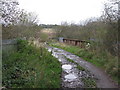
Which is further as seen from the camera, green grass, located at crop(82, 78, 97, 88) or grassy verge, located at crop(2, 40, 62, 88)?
green grass, located at crop(82, 78, 97, 88)

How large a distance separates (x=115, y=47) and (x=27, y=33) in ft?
36.4

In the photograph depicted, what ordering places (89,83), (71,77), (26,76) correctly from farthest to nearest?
(71,77) < (89,83) < (26,76)

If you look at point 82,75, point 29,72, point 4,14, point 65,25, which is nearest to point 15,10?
point 4,14

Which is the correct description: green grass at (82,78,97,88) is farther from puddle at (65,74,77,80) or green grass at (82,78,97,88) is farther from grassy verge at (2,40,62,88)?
grassy verge at (2,40,62,88)

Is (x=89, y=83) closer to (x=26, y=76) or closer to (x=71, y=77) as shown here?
(x=71, y=77)

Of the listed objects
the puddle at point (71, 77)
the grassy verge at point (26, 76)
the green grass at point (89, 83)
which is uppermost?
the grassy verge at point (26, 76)

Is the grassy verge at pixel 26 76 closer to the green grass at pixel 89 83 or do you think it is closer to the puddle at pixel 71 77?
the puddle at pixel 71 77

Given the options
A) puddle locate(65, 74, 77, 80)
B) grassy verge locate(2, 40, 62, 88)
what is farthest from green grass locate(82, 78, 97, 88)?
grassy verge locate(2, 40, 62, 88)

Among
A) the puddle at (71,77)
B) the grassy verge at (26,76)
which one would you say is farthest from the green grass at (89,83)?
the grassy verge at (26,76)

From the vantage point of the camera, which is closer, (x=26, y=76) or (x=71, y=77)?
(x=26, y=76)

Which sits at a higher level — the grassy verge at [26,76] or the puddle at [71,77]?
the grassy verge at [26,76]

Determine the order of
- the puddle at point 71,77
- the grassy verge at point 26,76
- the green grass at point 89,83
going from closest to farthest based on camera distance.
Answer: the grassy verge at point 26,76 → the green grass at point 89,83 → the puddle at point 71,77

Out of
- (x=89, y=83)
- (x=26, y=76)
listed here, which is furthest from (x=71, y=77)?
(x=26, y=76)

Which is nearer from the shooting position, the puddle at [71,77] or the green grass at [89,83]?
the green grass at [89,83]
